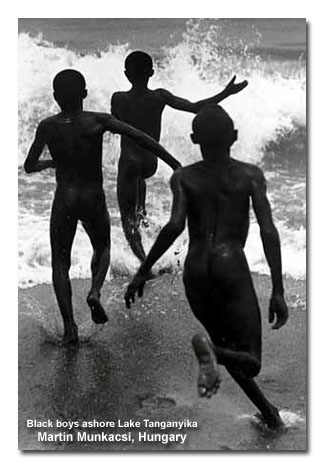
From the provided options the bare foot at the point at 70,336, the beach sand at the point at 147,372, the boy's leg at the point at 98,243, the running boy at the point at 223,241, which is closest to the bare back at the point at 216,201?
the running boy at the point at 223,241

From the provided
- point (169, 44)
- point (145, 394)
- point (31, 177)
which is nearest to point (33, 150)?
point (31, 177)

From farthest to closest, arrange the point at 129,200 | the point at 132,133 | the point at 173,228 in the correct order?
the point at 129,200 → the point at 132,133 → the point at 173,228

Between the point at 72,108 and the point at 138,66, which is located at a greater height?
the point at 138,66

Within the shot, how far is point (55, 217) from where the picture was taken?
5109mm

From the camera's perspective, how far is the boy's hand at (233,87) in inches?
202

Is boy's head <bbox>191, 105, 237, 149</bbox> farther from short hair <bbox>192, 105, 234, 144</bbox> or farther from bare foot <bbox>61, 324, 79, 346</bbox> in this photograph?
bare foot <bbox>61, 324, 79, 346</bbox>

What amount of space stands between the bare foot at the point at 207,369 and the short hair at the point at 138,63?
5.47ft

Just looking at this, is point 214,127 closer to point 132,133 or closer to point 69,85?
point 132,133

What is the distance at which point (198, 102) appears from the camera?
16.8 feet

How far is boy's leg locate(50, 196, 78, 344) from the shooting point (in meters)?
5.10

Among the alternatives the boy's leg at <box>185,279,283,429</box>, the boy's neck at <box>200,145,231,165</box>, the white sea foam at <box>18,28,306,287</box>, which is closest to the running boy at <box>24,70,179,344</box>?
the white sea foam at <box>18,28,306,287</box>

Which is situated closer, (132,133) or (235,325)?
(235,325)

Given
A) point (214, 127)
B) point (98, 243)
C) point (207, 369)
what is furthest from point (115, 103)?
point (207, 369)

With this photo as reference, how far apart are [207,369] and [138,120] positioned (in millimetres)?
1583
